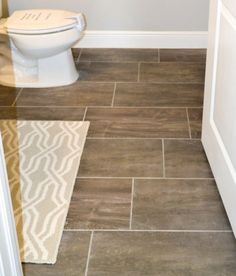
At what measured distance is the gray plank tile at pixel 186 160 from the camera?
7.28 ft

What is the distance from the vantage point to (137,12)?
3541mm

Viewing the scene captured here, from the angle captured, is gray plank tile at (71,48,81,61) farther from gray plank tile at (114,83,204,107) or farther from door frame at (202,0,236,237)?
door frame at (202,0,236,237)

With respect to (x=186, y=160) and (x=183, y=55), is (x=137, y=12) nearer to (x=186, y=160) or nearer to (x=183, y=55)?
(x=183, y=55)

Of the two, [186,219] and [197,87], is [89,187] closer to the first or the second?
[186,219]

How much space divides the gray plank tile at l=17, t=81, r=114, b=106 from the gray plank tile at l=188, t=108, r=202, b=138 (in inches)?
19.8

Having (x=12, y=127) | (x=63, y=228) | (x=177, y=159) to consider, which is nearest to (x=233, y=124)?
(x=177, y=159)

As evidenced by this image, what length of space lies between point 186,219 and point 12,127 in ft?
3.80

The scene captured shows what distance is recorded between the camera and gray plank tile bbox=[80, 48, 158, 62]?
11.4 feet

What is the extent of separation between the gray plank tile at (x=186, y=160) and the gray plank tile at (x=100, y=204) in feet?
0.79

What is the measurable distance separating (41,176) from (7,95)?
0.97 m

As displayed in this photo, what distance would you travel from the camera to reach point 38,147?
96.0 inches

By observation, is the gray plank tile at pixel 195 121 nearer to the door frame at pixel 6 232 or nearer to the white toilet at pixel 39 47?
the white toilet at pixel 39 47

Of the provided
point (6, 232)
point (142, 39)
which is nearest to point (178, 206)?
point (6, 232)

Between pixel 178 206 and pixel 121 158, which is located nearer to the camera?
pixel 178 206
